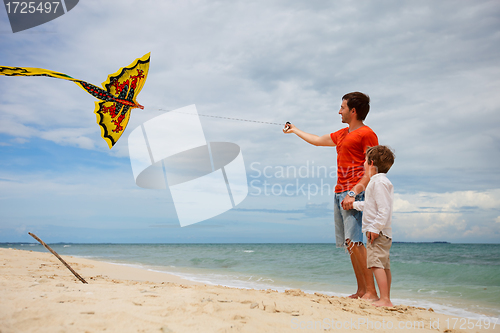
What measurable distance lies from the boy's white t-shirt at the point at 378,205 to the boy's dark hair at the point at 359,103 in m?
0.74

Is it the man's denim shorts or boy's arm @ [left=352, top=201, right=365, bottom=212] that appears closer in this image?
boy's arm @ [left=352, top=201, right=365, bottom=212]

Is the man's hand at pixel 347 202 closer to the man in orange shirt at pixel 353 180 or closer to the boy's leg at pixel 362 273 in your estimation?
the man in orange shirt at pixel 353 180

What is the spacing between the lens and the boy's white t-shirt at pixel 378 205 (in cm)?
245

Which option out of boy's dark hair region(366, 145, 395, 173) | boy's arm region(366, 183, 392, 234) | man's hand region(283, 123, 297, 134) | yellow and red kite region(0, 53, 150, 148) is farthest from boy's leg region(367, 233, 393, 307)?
yellow and red kite region(0, 53, 150, 148)

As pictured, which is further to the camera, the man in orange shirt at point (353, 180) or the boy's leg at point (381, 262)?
the man in orange shirt at point (353, 180)

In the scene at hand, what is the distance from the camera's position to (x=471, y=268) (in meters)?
8.90

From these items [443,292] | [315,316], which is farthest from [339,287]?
[315,316]

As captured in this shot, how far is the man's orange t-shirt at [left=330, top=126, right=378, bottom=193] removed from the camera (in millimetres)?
2852

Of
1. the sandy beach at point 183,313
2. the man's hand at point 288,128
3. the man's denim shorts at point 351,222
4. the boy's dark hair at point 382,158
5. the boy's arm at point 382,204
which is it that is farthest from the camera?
the man's hand at point 288,128

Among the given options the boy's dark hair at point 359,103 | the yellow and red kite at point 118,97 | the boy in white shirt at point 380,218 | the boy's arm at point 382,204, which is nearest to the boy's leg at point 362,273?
the boy in white shirt at point 380,218

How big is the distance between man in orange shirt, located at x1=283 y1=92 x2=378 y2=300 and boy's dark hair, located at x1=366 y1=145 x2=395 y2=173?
0.18 meters

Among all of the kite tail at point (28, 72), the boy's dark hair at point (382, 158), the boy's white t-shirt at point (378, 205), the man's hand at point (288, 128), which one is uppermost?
the kite tail at point (28, 72)

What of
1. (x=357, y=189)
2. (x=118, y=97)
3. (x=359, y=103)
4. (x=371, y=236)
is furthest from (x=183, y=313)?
(x=118, y=97)

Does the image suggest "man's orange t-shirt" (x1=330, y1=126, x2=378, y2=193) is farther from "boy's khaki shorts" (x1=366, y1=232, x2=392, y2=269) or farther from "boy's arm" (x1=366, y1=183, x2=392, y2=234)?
"boy's khaki shorts" (x1=366, y1=232, x2=392, y2=269)
